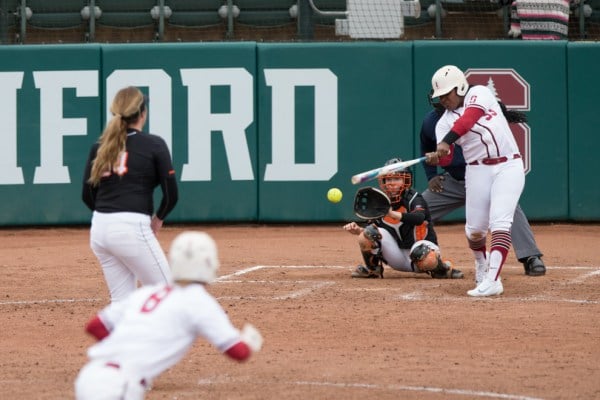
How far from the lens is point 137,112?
6.49 meters

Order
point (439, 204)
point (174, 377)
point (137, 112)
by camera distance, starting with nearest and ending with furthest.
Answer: point (137, 112), point (174, 377), point (439, 204)

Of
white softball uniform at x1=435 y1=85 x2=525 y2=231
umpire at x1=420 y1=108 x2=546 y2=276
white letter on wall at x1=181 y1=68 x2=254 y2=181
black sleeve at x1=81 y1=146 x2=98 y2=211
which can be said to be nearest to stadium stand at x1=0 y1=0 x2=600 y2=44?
white letter on wall at x1=181 y1=68 x2=254 y2=181

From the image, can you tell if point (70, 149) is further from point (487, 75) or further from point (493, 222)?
point (493, 222)

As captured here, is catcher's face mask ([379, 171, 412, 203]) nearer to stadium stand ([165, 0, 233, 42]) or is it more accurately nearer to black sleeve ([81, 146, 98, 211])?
black sleeve ([81, 146, 98, 211])

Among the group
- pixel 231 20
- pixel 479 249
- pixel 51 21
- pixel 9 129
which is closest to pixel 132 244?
pixel 479 249

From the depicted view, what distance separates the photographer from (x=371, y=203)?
10664 millimetres

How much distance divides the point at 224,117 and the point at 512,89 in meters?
3.76

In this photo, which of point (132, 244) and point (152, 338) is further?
point (132, 244)

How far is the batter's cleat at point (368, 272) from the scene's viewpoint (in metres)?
11.2

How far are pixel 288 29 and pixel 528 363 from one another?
10.5 m

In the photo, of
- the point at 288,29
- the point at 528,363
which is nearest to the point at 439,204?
the point at 528,363

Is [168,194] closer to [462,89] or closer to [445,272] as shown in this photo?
[462,89]

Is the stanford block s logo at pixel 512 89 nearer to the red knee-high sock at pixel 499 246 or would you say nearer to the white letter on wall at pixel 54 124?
the white letter on wall at pixel 54 124

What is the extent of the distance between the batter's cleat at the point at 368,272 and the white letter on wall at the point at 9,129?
6.07 meters
